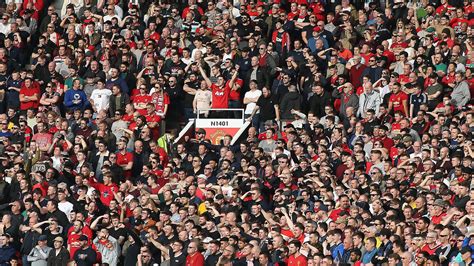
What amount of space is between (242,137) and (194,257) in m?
5.30

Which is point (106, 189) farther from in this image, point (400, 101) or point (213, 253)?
point (400, 101)

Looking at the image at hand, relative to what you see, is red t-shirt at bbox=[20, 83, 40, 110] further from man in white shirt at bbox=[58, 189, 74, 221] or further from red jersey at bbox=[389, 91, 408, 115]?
red jersey at bbox=[389, 91, 408, 115]

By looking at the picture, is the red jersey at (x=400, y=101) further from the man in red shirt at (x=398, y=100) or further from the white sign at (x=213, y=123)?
the white sign at (x=213, y=123)

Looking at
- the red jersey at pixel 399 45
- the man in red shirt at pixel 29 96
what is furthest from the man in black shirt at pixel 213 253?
the man in red shirt at pixel 29 96

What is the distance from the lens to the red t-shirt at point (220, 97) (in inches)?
1244

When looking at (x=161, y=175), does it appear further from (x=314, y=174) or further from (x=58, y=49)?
(x=58, y=49)

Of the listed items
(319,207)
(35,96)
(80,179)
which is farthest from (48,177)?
(319,207)

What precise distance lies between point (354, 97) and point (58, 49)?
688 centimetres

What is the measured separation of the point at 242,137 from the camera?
31172 millimetres

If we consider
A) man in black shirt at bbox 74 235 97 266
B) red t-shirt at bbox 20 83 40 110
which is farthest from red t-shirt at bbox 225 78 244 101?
man in black shirt at bbox 74 235 97 266

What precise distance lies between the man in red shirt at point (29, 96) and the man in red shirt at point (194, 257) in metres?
7.65

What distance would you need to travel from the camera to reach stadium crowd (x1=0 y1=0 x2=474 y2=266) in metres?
26.2

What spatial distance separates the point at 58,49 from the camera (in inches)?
1359

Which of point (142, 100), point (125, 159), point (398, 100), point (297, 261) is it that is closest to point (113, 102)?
point (142, 100)
